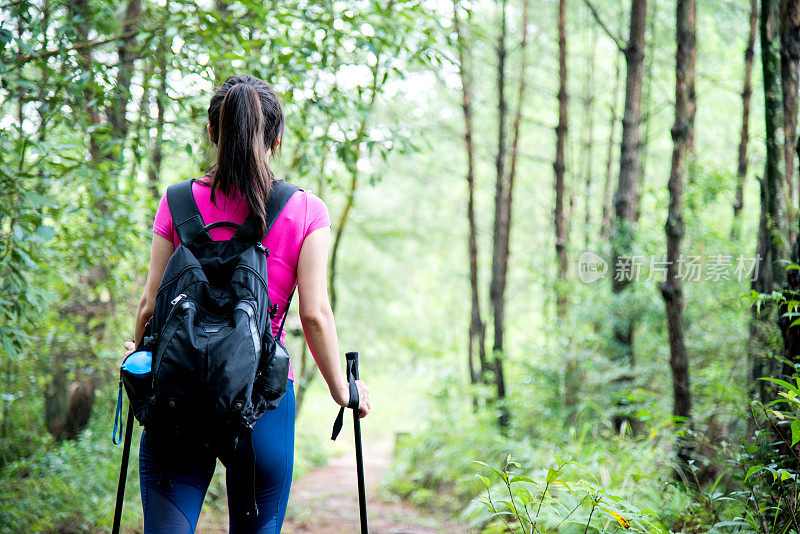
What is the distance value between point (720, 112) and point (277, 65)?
14.4m

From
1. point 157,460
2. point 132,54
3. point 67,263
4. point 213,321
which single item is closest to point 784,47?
point 213,321

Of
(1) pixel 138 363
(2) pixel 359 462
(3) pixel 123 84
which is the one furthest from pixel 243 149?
(3) pixel 123 84

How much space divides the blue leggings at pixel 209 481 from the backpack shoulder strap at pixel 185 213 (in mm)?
546

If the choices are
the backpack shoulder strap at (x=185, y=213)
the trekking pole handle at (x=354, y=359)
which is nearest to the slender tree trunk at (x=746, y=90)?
the trekking pole handle at (x=354, y=359)

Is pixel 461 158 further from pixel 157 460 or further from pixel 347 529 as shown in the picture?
pixel 157 460

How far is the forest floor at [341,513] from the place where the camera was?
19.4 feet

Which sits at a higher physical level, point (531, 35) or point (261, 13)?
point (531, 35)

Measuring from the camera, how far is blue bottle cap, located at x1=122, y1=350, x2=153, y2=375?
1649mm

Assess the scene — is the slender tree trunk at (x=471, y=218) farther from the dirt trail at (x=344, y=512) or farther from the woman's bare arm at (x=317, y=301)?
the woman's bare arm at (x=317, y=301)

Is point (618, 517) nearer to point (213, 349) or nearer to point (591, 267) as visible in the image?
point (213, 349)

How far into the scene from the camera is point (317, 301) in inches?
75.8

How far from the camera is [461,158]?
1450 cm

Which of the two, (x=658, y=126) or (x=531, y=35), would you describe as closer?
(x=531, y=35)

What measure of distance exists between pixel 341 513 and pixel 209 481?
5379 millimetres
